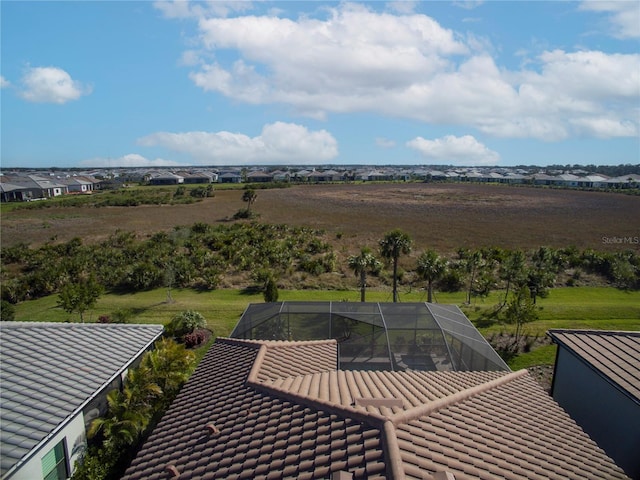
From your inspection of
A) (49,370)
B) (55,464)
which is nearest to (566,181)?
(49,370)

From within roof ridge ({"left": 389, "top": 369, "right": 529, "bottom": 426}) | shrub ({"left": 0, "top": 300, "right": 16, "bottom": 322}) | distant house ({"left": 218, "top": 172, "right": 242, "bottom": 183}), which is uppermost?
distant house ({"left": 218, "top": 172, "right": 242, "bottom": 183})

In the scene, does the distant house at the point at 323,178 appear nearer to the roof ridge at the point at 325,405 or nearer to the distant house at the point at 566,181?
the distant house at the point at 566,181

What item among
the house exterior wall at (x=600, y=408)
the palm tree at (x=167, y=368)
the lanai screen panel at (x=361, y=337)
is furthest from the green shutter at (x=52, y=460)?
the house exterior wall at (x=600, y=408)

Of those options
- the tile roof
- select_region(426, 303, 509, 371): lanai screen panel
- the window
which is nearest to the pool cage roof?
select_region(426, 303, 509, 371): lanai screen panel

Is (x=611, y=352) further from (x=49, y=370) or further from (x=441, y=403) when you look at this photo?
(x=49, y=370)

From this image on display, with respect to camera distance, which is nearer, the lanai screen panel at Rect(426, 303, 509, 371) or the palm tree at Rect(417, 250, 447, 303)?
the lanai screen panel at Rect(426, 303, 509, 371)

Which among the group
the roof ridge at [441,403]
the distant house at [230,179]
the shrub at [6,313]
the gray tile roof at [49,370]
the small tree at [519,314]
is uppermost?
the distant house at [230,179]

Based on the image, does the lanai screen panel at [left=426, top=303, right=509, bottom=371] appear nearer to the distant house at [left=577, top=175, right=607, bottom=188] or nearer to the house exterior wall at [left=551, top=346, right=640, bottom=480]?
the house exterior wall at [left=551, top=346, right=640, bottom=480]
